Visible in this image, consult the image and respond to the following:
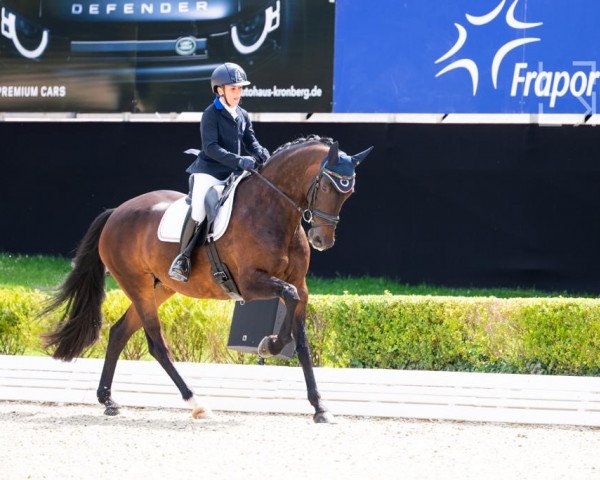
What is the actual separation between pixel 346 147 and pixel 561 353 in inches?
211

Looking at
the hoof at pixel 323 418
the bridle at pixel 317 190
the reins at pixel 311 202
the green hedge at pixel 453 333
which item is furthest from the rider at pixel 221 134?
the green hedge at pixel 453 333

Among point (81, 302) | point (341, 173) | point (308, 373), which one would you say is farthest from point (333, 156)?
point (81, 302)

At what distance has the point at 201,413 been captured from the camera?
8.28 metres

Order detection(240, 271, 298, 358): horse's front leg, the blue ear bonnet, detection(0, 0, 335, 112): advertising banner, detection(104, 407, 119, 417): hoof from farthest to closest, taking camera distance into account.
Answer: detection(0, 0, 335, 112): advertising banner → detection(104, 407, 119, 417): hoof → detection(240, 271, 298, 358): horse's front leg → the blue ear bonnet

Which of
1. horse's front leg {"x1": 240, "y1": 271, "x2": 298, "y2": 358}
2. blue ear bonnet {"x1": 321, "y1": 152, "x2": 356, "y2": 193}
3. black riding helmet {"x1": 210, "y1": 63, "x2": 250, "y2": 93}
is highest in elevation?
black riding helmet {"x1": 210, "y1": 63, "x2": 250, "y2": 93}

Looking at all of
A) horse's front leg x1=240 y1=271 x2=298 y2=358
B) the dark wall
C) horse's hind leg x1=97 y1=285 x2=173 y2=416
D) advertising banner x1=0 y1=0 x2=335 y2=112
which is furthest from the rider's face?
the dark wall

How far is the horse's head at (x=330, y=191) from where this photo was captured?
765cm

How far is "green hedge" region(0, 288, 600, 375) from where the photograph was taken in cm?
930

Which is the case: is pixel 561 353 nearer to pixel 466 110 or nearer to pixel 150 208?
pixel 150 208

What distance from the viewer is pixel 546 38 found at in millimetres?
12938

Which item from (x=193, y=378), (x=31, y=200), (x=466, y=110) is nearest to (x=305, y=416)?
(x=193, y=378)

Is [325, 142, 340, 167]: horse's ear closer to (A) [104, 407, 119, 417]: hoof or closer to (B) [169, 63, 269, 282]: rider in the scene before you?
(B) [169, 63, 269, 282]: rider

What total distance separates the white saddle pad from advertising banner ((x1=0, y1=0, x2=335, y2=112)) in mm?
4981

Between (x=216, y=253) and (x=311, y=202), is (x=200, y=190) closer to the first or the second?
(x=216, y=253)
